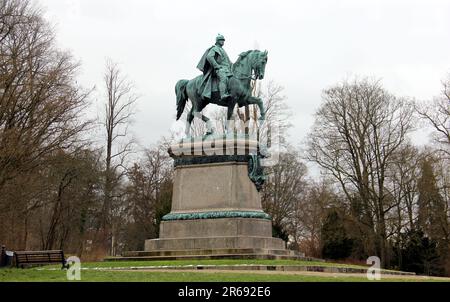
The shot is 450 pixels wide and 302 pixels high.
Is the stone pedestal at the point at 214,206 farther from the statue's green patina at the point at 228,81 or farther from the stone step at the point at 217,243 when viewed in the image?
the statue's green patina at the point at 228,81

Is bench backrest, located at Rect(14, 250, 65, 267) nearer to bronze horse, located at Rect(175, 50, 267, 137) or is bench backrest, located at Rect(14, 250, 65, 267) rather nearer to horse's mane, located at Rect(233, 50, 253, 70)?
bronze horse, located at Rect(175, 50, 267, 137)

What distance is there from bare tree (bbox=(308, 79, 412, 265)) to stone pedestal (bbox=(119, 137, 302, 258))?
1767 centimetres

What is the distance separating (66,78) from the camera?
78.9 feet

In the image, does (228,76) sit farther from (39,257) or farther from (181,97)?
(39,257)

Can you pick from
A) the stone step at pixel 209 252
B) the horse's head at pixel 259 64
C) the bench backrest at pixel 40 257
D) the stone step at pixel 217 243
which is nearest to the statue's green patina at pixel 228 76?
the horse's head at pixel 259 64

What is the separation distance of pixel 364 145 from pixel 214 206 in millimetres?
19707

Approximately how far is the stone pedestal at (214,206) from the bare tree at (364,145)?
17671mm

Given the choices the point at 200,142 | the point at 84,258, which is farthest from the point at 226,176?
the point at 84,258

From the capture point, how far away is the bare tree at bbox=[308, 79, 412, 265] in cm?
3834

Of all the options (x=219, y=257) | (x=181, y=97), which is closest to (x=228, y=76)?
(x=181, y=97)

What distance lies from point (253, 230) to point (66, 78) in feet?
31.4

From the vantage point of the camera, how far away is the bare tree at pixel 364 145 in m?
38.3

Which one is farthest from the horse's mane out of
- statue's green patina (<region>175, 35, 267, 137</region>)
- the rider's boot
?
the rider's boot

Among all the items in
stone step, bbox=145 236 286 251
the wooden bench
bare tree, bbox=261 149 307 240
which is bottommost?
the wooden bench
